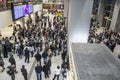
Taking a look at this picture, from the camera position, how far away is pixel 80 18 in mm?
8914

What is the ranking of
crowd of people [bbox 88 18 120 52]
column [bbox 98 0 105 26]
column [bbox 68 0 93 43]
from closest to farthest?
column [bbox 68 0 93 43] < crowd of people [bbox 88 18 120 52] < column [bbox 98 0 105 26]

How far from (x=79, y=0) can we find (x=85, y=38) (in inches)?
92.2

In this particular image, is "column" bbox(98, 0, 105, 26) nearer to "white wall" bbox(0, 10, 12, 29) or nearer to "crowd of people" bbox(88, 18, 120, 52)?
"crowd of people" bbox(88, 18, 120, 52)

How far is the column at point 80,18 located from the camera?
856 cm

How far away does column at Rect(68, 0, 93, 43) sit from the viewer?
8.56 m

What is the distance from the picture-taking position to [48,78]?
8.92 metres

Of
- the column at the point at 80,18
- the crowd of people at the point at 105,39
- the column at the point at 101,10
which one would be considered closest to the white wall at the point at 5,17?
the column at the point at 80,18

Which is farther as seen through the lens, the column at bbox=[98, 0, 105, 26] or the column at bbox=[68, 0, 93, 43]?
the column at bbox=[98, 0, 105, 26]

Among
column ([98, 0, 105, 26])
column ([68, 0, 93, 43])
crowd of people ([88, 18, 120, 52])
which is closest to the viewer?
column ([68, 0, 93, 43])

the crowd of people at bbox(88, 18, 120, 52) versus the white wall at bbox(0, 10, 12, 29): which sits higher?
the white wall at bbox(0, 10, 12, 29)

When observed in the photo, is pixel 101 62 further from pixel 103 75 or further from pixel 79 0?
pixel 79 0

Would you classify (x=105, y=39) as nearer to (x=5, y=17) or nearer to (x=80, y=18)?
(x=80, y=18)

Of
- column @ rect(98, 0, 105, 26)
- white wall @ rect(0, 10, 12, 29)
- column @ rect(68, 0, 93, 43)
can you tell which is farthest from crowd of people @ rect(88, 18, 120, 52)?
column @ rect(98, 0, 105, 26)

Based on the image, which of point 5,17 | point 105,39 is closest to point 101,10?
point 105,39
